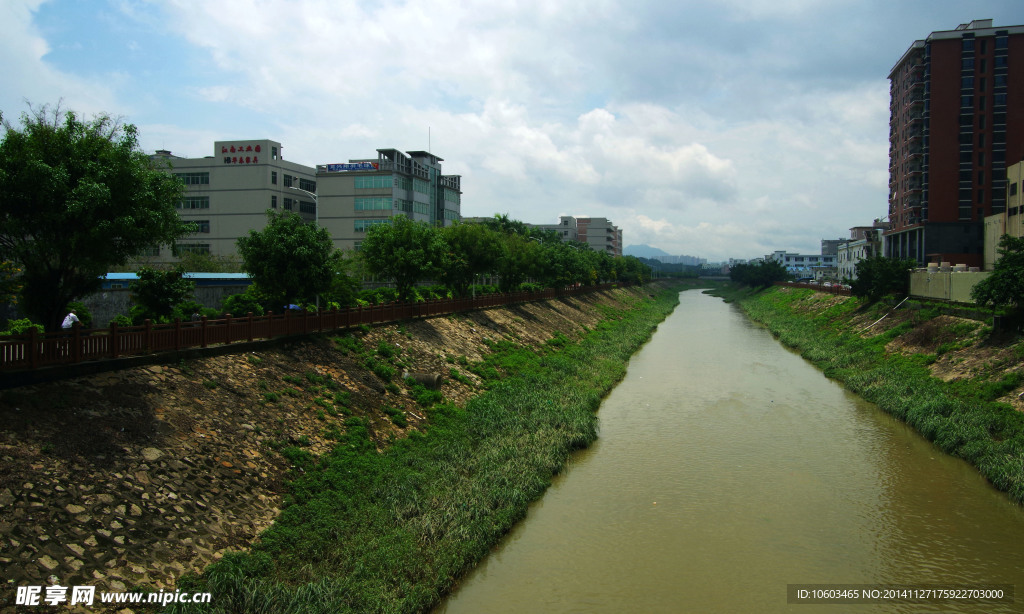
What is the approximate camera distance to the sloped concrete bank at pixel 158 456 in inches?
405

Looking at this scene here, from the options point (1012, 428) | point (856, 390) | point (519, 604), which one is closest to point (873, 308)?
point (856, 390)

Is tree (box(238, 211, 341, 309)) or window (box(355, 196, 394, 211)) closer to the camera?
tree (box(238, 211, 341, 309))

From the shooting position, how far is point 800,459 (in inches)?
870

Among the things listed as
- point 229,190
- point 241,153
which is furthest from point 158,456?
point 241,153

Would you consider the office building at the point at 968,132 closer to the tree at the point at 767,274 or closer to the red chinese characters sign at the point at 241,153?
the tree at the point at 767,274

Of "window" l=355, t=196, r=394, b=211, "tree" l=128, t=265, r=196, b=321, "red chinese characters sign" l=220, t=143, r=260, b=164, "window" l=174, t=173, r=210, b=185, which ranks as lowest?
"tree" l=128, t=265, r=196, b=321

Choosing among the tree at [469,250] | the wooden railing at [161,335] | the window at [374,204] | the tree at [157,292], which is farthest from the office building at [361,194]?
the tree at [157,292]

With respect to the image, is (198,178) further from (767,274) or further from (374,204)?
(767,274)

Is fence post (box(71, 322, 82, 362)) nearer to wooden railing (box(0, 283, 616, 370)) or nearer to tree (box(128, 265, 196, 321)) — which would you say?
wooden railing (box(0, 283, 616, 370))

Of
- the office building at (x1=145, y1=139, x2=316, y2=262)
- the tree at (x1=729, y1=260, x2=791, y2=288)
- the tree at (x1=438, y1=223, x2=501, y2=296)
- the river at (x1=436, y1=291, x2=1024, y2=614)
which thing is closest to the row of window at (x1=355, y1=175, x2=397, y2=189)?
the office building at (x1=145, y1=139, x2=316, y2=262)

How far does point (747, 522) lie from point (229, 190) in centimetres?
6938

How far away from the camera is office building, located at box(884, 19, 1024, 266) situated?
223 feet

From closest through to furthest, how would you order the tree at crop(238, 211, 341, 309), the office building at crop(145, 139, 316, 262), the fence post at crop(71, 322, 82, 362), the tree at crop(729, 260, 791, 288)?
the fence post at crop(71, 322, 82, 362) → the tree at crop(238, 211, 341, 309) → the office building at crop(145, 139, 316, 262) → the tree at crop(729, 260, 791, 288)

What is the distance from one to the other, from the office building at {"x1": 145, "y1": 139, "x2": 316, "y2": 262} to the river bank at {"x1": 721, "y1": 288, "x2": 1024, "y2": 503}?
194 feet
